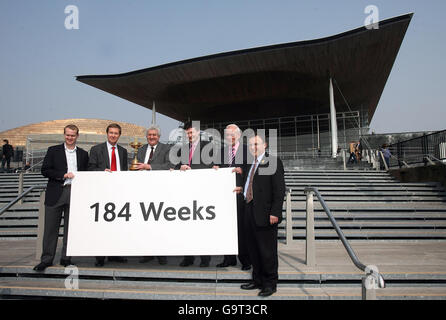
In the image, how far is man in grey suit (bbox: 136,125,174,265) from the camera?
4.41 meters

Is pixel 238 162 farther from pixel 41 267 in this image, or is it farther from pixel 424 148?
pixel 424 148

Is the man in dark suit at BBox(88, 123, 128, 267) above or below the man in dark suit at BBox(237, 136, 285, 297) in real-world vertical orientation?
above

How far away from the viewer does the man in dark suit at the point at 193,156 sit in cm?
425

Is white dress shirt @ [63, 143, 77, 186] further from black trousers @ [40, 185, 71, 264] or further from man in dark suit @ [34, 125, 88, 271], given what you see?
black trousers @ [40, 185, 71, 264]

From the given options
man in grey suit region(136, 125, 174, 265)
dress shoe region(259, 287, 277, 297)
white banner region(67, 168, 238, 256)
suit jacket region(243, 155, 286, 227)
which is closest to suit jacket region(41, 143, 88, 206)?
white banner region(67, 168, 238, 256)

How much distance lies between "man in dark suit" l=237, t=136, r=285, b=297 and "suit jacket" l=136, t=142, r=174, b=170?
1408 millimetres

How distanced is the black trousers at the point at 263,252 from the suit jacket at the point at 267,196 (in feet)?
0.41

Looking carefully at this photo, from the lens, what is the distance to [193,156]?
4301 mm

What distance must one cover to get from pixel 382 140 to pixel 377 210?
1631 cm

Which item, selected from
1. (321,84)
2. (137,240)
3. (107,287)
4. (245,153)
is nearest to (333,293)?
(245,153)

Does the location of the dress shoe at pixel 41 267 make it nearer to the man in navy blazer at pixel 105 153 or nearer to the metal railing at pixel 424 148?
the man in navy blazer at pixel 105 153

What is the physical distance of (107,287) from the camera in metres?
3.72

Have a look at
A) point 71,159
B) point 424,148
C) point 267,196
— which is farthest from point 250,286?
point 424,148

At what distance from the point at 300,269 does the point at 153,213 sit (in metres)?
2.08
